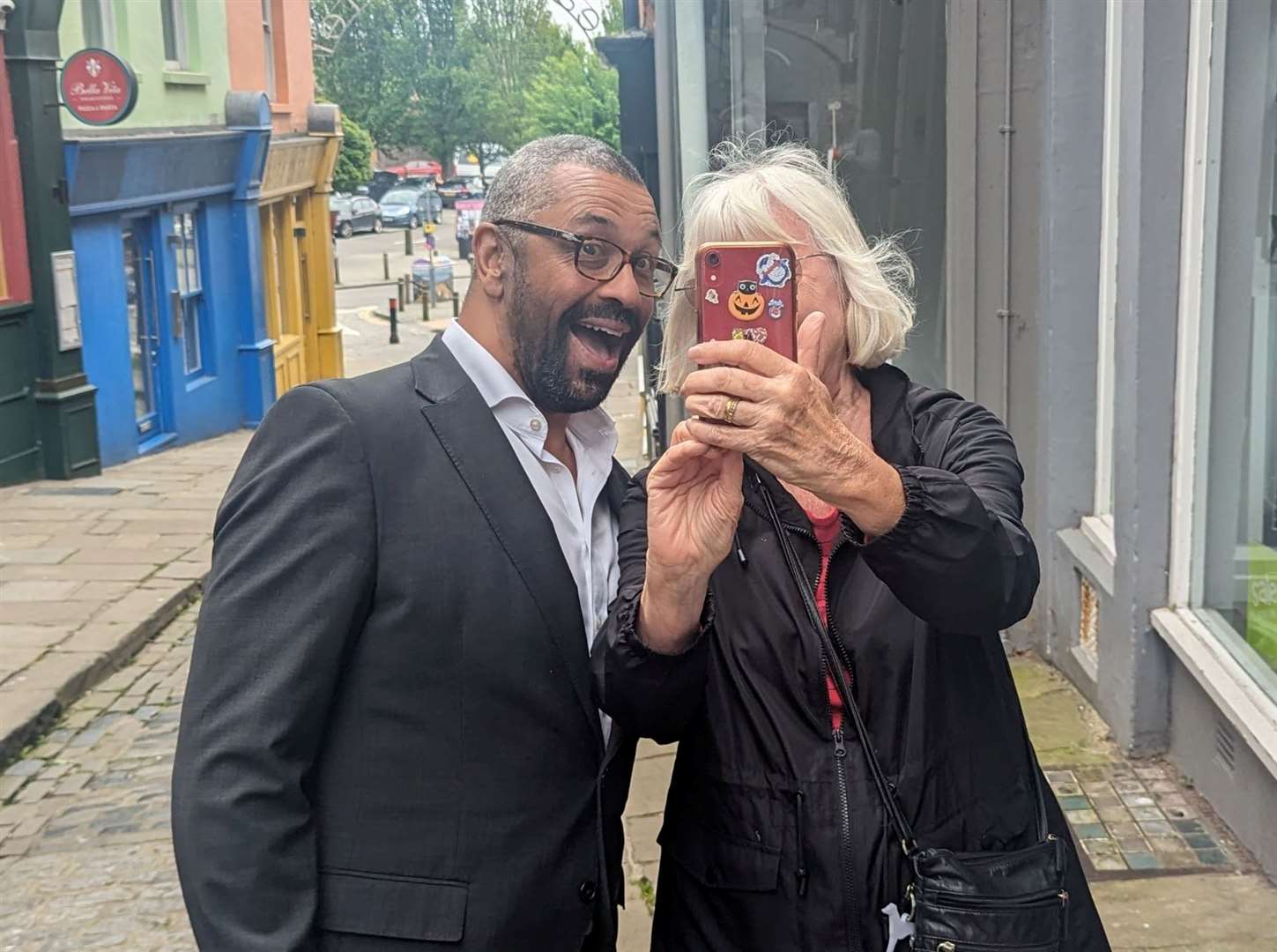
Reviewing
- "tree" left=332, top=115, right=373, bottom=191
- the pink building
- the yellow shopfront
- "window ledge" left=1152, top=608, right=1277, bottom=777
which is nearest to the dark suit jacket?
"window ledge" left=1152, top=608, right=1277, bottom=777

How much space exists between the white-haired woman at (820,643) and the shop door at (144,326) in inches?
531

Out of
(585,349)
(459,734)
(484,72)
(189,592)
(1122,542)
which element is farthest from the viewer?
(484,72)

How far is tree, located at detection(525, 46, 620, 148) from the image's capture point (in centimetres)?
3312

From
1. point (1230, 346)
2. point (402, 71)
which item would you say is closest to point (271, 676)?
point (1230, 346)

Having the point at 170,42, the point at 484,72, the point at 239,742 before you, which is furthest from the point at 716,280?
the point at 484,72

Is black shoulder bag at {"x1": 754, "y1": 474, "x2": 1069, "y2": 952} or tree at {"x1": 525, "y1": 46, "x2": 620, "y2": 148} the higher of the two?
tree at {"x1": 525, "y1": 46, "x2": 620, "y2": 148}

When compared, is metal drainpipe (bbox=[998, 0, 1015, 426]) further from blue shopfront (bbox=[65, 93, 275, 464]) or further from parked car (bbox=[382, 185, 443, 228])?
parked car (bbox=[382, 185, 443, 228])

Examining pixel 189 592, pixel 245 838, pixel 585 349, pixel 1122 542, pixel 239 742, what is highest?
→ pixel 585 349

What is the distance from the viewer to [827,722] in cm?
196

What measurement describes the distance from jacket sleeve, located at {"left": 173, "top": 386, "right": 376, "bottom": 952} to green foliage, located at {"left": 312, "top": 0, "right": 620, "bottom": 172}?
169 ft

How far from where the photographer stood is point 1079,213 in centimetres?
554

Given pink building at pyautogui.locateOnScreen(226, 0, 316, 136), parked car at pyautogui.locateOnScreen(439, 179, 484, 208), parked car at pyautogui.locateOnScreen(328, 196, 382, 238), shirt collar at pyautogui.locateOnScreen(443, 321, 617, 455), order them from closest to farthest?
1. shirt collar at pyautogui.locateOnScreen(443, 321, 617, 455)
2. pink building at pyautogui.locateOnScreen(226, 0, 316, 136)
3. parked car at pyautogui.locateOnScreen(328, 196, 382, 238)
4. parked car at pyautogui.locateOnScreen(439, 179, 484, 208)

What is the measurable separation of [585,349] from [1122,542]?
3.33 m

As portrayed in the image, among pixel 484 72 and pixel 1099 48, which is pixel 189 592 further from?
pixel 484 72
